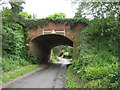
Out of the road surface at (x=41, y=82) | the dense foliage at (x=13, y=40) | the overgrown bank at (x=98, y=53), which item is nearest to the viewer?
the overgrown bank at (x=98, y=53)

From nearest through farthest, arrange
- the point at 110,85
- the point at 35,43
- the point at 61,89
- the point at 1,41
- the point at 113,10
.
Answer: the point at 110,85 → the point at 113,10 → the point at 61,89 → the point at 1,41 → the point at 35,43

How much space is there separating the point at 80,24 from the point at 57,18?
301 centimetres

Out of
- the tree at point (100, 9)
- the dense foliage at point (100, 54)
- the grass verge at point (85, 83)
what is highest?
the tree at point (100, 9)

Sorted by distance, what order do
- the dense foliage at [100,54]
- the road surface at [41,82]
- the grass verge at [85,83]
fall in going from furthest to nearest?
the road surface at [41,82] < the dense foliage at [100,54] < the grass verge at [85,83]

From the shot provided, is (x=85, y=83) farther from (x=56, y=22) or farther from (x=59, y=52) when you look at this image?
(x=59, y=52)

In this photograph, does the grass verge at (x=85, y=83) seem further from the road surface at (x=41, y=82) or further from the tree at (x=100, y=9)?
the tree at (x=100, y=9)

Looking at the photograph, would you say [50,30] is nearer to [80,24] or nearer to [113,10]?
[80,24]

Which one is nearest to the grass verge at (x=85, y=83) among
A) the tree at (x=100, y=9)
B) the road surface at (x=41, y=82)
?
the road surface at (x=41, y=82)

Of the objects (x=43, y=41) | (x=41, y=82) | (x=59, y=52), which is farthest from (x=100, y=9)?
(x=59, y=52)

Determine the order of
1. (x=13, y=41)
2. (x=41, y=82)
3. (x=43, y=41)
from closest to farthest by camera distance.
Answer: (x=41, y=82)
(x=13, y=41)
(x=43, y=41)

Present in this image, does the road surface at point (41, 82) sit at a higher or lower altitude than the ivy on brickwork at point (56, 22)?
lower

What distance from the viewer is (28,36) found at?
15156 millimetres

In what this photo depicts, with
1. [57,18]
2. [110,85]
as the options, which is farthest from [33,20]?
[110,85]

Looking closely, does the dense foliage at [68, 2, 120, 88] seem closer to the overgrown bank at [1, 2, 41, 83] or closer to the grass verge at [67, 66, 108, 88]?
the grass verge at [67, 66, 108, 88]
